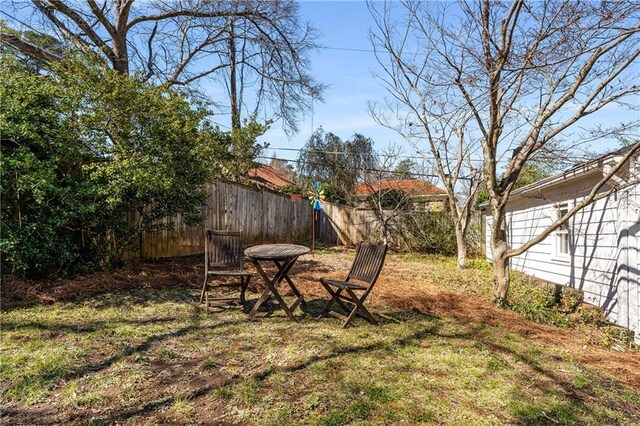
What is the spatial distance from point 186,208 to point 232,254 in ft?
6.90

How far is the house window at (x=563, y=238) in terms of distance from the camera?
6.63 metres

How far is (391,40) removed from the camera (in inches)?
324

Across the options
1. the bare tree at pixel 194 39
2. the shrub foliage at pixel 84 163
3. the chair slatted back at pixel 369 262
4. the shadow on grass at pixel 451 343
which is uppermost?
the bare tree at pixel 194 39

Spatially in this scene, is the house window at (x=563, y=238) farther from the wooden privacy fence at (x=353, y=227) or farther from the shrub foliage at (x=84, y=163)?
the wooden privacy fence at (x=353, y=227)

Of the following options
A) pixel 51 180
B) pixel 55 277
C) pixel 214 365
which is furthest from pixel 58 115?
pixel 214 365

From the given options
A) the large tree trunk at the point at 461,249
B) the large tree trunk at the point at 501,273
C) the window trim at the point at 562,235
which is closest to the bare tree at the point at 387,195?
the large tree trunk at the point at 461,249

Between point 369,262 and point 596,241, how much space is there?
371 cm

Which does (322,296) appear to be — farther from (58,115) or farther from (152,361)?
(58,115)

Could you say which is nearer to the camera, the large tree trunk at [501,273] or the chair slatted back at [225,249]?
the chair slatted back at [225,249]

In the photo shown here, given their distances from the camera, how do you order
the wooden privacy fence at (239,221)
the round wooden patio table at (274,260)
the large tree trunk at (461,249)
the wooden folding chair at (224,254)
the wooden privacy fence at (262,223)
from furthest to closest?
the large tree trunk at (461,249), the wooden privacy fence at (262,223), the wooden privacy fence at (239,221), the wooden folding chair at (224,254), the round wooden patio table at (274,260)

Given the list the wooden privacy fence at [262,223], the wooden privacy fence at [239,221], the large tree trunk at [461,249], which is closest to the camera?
the wooden privacy fence at [239,221]

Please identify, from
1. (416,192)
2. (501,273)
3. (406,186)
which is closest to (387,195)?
(406,186)

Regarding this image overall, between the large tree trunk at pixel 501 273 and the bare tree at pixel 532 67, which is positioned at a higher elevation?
the bare tree at pixel 532 67

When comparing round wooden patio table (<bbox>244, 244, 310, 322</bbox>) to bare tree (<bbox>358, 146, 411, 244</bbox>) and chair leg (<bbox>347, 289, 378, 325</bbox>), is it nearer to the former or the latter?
chair leg (<bbox>347, 289, 378, 325</bbox>)
